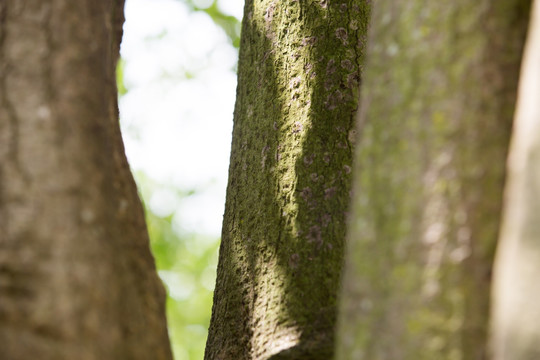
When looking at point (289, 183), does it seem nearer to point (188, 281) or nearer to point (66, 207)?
point (66, 207)

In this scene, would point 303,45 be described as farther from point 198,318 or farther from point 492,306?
point 198,318

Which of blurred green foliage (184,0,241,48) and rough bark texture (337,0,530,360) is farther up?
blurred green foliage (184,0,241,48)

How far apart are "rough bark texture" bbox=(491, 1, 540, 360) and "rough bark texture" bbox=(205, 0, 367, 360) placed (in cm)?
65

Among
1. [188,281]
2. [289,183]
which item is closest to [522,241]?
[289,183]

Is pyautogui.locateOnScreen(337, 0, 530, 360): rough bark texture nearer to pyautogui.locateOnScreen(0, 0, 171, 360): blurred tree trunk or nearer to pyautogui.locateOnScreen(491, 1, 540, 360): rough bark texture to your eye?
pyautogui.locateOnScreen(491, 1, 540, 360): rough bark texture

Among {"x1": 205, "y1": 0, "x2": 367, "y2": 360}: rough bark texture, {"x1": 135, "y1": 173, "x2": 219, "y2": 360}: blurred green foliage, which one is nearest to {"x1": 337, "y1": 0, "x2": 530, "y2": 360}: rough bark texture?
{"x1": 205, "y1": 0, "x2": 367, "y2": 360}: rough bark texture

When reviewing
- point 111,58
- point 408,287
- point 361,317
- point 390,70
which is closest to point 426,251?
point 408,287

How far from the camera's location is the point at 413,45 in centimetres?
141

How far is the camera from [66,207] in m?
1.50

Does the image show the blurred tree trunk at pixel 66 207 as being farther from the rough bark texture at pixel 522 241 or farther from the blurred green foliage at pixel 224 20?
the blurred green foliage at pixel 224 20

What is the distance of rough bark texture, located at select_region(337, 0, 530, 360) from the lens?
4.16 ft

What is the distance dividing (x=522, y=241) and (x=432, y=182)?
0.70 feet

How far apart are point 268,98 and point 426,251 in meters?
1.16

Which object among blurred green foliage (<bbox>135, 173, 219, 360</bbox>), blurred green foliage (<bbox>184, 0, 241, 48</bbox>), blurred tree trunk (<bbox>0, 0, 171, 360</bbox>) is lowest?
blurred green foliage (<bbox>135, 173, 219, 360</bbox>)
